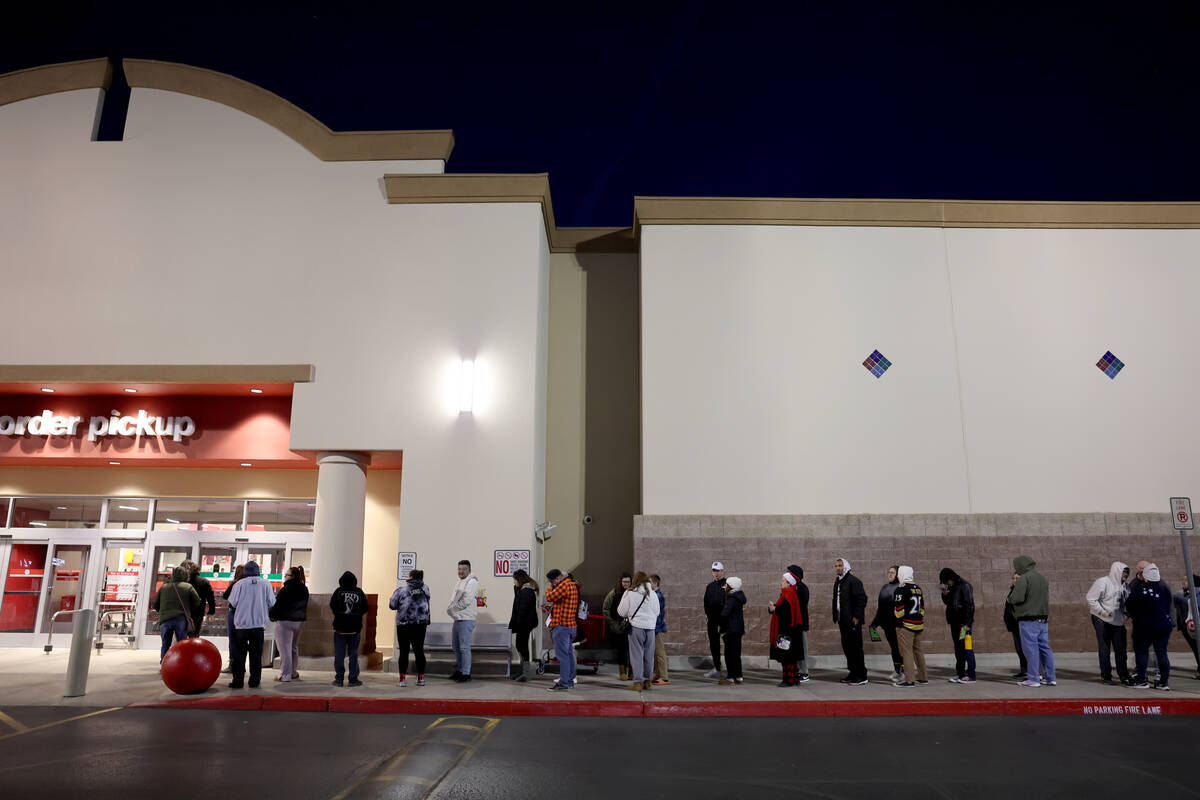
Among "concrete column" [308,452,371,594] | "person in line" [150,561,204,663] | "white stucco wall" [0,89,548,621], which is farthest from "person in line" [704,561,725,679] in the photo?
"person in line" [150,561,204,663]

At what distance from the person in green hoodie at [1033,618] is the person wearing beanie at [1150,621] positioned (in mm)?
1187

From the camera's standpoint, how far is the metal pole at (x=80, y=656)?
36.3 feet

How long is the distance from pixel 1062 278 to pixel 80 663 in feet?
61.6

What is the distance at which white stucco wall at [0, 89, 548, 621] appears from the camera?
15156mm

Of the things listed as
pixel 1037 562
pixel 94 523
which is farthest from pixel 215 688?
pixel 1037 562

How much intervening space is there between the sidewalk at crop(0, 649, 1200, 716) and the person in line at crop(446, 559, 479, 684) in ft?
0.99

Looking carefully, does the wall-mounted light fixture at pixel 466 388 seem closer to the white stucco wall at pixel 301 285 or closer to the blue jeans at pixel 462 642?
the white stucco wall at pixel 301 285

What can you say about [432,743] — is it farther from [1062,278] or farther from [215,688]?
[1062,278]

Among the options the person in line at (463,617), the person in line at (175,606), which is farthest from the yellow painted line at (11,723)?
the person in line at (463,617)

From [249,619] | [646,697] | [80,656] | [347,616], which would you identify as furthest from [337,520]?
[646,697]

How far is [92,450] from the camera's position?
16.3 meters

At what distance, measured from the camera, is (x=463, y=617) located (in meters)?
13.0

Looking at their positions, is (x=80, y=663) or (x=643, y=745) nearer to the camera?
(x=643, y=745)

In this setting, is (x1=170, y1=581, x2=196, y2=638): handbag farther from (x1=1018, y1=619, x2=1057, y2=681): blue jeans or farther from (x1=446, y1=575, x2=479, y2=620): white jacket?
(x1=1018, y1=619, x2=1057, y2=681): blue jeans
